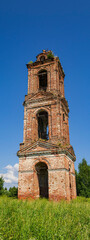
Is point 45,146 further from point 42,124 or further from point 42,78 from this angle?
point 42,78

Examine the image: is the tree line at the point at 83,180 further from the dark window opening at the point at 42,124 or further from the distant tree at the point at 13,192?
the dark window opening at the point at 42,124

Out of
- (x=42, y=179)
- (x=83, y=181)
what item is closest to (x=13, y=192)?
(x=42, y=179)

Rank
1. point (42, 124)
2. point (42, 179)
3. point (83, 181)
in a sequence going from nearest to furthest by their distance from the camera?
point (42, 179) → point (42, 124) → point (83, 181)

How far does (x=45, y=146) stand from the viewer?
14492 millimetres

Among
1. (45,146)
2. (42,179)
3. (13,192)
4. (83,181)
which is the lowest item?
(13,192)

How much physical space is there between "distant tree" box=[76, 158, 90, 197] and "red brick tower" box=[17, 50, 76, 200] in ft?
45.4

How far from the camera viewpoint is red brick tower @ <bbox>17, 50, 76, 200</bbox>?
13445 mm

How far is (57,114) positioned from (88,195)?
61.4ft

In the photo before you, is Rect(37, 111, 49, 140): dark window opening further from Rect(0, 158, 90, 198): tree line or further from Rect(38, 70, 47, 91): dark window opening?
Rect(0, 158, 90, 198): tree line

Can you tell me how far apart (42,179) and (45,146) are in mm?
3419

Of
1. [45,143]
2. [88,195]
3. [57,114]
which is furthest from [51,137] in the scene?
[88,195]

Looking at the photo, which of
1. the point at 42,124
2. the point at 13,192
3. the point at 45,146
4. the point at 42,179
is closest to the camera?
the point at 45,146

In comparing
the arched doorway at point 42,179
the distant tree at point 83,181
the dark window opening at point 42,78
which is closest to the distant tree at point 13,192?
the arched doorway at point 42,179

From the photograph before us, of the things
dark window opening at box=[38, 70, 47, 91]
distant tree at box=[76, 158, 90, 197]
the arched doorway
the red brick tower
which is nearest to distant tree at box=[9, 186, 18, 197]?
the arched doorway
